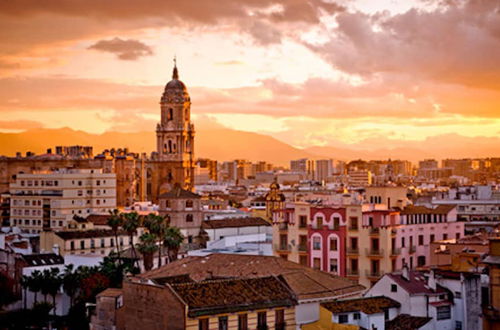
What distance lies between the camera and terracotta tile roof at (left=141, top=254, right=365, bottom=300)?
4931 centimetres

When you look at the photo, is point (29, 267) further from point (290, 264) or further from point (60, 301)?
point (290, 264)

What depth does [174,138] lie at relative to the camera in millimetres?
163875

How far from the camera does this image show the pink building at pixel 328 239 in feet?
214

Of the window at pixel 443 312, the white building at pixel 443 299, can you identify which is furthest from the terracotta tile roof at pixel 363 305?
the window at pixel 443 312

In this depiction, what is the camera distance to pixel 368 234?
64938mm

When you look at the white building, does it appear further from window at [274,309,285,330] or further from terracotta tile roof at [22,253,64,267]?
terracotta tile roof at [22,253,64,267]

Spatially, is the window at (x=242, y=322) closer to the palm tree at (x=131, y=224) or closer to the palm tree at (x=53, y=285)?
the palm tree at (x=53, y=285)

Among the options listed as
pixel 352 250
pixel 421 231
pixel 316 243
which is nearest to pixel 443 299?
pixel 352 250

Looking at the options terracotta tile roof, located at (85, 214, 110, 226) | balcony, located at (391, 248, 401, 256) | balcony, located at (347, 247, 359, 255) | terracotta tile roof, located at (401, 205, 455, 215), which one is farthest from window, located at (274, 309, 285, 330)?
terracotta tile roof, located at (85, 214, 110, 226)

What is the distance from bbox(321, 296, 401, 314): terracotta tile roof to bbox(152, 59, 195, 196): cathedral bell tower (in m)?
115

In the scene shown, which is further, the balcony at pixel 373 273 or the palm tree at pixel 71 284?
the palm tree at pixel 71 284

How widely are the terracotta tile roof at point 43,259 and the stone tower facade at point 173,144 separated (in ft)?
276

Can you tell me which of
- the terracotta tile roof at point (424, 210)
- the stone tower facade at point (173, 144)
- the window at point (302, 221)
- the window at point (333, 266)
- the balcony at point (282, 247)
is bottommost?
the window at point (333, 266)

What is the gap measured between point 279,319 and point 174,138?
11944cm
